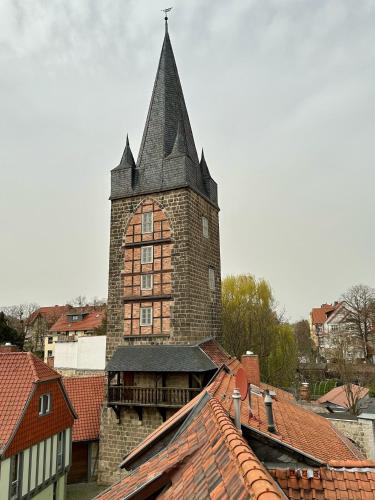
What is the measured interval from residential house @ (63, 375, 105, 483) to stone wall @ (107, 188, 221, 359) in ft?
9.45

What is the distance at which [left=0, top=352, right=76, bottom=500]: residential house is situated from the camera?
36.7 ft

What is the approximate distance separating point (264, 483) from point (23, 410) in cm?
1116

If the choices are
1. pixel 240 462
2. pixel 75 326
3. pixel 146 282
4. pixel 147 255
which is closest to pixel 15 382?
pixel 146 282

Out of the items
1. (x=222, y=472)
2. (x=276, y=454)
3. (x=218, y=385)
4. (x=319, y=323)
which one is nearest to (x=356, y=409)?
(x=218, y=385)

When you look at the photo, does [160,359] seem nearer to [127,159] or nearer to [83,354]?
[127,159]

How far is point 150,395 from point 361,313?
115ft

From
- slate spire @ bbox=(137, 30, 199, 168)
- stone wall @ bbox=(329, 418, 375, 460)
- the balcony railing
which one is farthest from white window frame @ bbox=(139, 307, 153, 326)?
stone wall @ bbox=(329, 418, 375, 460)

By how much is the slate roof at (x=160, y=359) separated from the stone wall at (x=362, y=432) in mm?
5200

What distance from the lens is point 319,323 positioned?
212 ft

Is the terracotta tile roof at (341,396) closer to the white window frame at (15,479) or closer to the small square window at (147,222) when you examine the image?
the small square window at (147,222)

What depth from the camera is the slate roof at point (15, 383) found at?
11.6 meters

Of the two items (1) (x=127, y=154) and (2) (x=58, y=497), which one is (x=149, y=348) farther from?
(1) (x=127, y=154)

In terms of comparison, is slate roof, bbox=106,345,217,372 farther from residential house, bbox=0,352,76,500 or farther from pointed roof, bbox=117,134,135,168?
pointed roof, bbox=117,134,135,168

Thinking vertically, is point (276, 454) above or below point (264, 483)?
below
